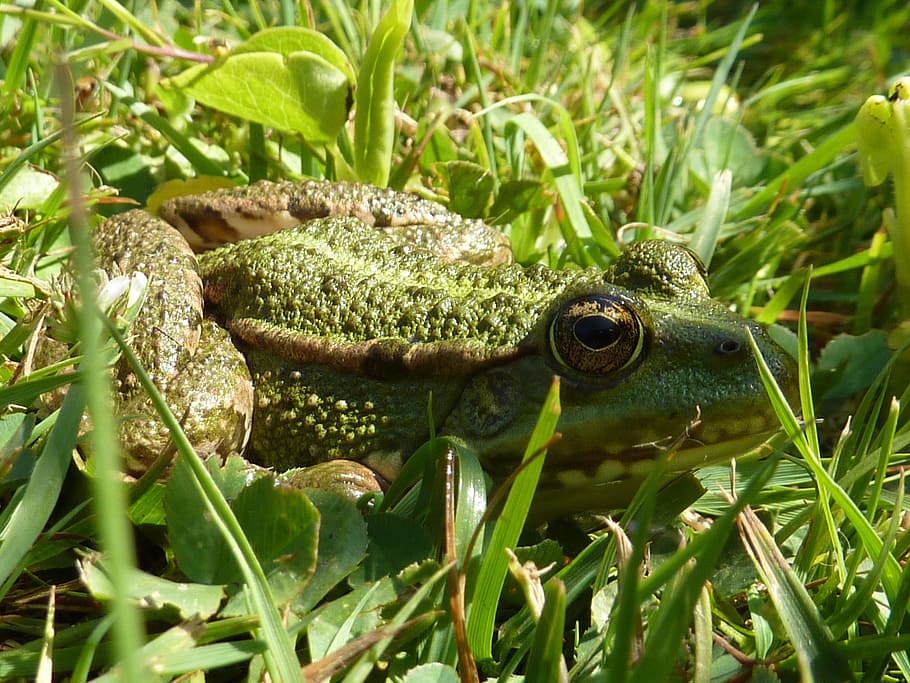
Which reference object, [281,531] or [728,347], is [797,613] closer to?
[728,347]

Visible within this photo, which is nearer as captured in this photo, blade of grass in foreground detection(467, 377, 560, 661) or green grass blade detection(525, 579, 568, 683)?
green grass blade detection(525, 579, 568, 683)

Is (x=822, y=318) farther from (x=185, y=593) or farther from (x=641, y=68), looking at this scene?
(x=185, y=593)

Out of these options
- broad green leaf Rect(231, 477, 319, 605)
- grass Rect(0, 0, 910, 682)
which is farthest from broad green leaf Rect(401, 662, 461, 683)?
broad green leaf Rect(231, 477, 319, 605)

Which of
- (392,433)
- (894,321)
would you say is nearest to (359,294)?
(392,433)

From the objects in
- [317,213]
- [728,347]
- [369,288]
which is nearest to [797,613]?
[728,347]

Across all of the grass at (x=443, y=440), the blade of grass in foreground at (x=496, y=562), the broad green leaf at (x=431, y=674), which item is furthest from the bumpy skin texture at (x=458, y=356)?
the broad green leaf at (x=431, y=674)

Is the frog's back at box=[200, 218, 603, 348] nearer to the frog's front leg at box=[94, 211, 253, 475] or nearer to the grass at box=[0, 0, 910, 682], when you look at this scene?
the frog's front leg at box=[94, 211, 253, 475]

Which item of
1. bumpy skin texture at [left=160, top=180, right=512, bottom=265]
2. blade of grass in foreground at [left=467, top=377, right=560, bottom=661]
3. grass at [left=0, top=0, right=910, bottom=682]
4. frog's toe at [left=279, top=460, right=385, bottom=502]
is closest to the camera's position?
grass at [left=0, top=0, right=910, bottom=682]

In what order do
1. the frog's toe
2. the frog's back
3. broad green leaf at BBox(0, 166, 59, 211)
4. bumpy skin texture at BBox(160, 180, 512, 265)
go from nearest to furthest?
the frog's toe < the frog's back < broad green leaf at BBox(0, 166, 59, 211) < bumpy skin texture at BBox(160, 180, 512, 265)
